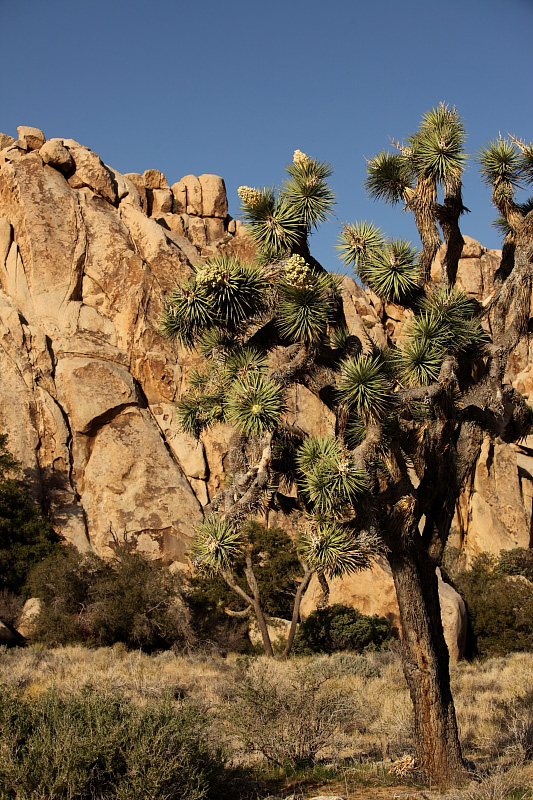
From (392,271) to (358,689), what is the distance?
7.29 meters

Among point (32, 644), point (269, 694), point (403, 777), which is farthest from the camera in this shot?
point (32, 644)

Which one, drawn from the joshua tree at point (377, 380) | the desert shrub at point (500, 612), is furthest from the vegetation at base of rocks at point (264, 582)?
the joshua tree at point (377, 380)

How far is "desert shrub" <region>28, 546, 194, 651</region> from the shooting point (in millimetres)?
17859

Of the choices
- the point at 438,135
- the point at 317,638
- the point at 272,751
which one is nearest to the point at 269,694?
the point at 272,751

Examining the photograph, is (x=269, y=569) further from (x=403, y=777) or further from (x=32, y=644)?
(x=403, y=777)

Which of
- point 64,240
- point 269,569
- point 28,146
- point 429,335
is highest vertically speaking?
point 28,146

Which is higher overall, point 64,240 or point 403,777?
point 64,240

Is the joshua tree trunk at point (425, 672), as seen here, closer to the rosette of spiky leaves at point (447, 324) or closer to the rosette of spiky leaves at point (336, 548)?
the rosette of spiky leaves at point (336, 548)

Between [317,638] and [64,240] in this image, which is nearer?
[317,638]

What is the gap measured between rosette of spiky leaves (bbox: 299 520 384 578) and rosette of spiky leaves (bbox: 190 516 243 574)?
0.67m

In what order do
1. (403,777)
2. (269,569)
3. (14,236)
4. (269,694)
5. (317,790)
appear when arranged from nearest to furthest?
(317,790) → (403,777) → (269,694) → (269,569) → (14,236)

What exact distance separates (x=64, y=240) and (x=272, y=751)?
26.2 metres

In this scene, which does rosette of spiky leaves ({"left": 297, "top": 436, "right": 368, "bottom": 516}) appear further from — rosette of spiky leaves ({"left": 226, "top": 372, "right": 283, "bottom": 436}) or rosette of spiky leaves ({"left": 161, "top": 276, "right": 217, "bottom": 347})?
rosette of spiky leaves ({"left": 161, "top": 276, "right": 217, "bottom": 347})

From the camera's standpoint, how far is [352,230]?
850 cm
